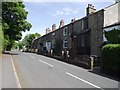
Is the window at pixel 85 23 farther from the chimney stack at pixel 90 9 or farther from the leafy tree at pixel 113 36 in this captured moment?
the leafy tree at pixel 113 36

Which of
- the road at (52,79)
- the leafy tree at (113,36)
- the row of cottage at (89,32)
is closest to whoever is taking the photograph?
the road at (52,79)

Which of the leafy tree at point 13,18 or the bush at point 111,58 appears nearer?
the bush at point 111,58

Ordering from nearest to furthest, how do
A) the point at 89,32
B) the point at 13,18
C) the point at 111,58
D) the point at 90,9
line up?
the point at 111,58
the point at 89,32
the point at 90,9
the point at 13,18

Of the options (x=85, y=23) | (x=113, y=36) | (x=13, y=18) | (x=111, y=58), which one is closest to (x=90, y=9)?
(x=85, y=23)

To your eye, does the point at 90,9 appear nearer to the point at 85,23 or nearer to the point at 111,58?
the point at 85,23

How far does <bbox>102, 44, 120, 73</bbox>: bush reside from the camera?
18328 millimetres

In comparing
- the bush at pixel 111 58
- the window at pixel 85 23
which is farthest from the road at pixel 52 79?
the window at pixel 85 23

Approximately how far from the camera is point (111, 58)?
1936 cm

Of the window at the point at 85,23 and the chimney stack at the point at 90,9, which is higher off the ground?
the chimney stack at the point at 90,9

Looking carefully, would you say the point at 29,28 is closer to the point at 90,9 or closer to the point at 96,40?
the point at 90,9

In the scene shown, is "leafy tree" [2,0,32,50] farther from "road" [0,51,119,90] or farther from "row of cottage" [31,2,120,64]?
"road" [0,51,119,90]

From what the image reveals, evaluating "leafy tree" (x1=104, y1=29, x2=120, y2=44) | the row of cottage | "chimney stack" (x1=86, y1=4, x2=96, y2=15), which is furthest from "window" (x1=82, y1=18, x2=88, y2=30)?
"leafy tree" (x1=104, y1=29, x2=120, y2=44)

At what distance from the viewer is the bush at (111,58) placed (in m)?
18.3

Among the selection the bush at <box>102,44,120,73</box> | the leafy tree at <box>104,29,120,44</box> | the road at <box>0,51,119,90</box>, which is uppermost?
the leafy tree at <box>104,29,120,44</box>
